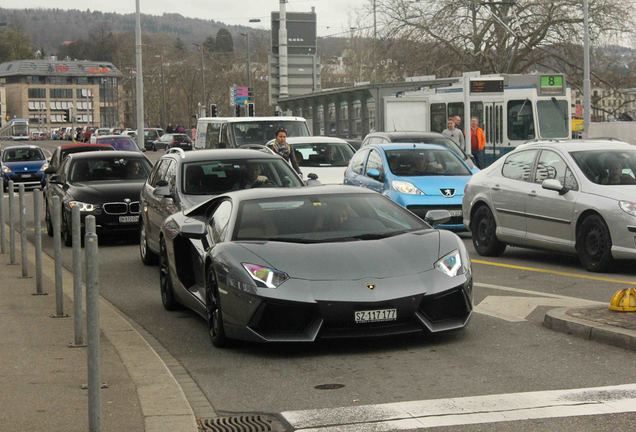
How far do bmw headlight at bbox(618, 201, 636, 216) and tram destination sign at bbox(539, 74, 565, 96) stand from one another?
2136 centimetres

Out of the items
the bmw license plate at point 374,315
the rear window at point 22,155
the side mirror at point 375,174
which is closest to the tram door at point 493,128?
the side mirror at point 375,174

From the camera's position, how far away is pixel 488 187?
1588 centimetres

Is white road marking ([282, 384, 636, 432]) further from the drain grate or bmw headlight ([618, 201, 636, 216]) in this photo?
bmw headlight ([618, 201, 636, 216])

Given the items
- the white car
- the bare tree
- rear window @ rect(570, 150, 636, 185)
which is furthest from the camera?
the bare tree

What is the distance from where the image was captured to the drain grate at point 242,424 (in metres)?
6.71

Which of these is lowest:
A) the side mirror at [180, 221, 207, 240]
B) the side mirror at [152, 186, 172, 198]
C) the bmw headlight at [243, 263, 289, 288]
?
the bmw headlight at [243, 263, 289, 288]

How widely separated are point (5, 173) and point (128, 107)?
143708mm

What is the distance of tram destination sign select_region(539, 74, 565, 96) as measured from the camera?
34.3 meters

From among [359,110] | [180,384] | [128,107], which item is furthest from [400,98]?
[128,107]

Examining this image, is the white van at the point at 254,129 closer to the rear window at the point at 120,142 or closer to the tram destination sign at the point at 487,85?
the tram destination sign at the point at 487,85

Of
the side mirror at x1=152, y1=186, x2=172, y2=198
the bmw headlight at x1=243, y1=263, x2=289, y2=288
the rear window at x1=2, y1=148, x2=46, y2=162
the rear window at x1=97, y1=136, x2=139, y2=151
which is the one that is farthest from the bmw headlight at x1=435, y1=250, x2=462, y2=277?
the rear window at x1=2, y1=148, x2=46, y2=162

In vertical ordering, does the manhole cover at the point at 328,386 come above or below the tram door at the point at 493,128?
below

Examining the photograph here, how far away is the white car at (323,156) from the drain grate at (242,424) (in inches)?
654

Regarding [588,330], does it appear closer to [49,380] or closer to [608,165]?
[49,380]
